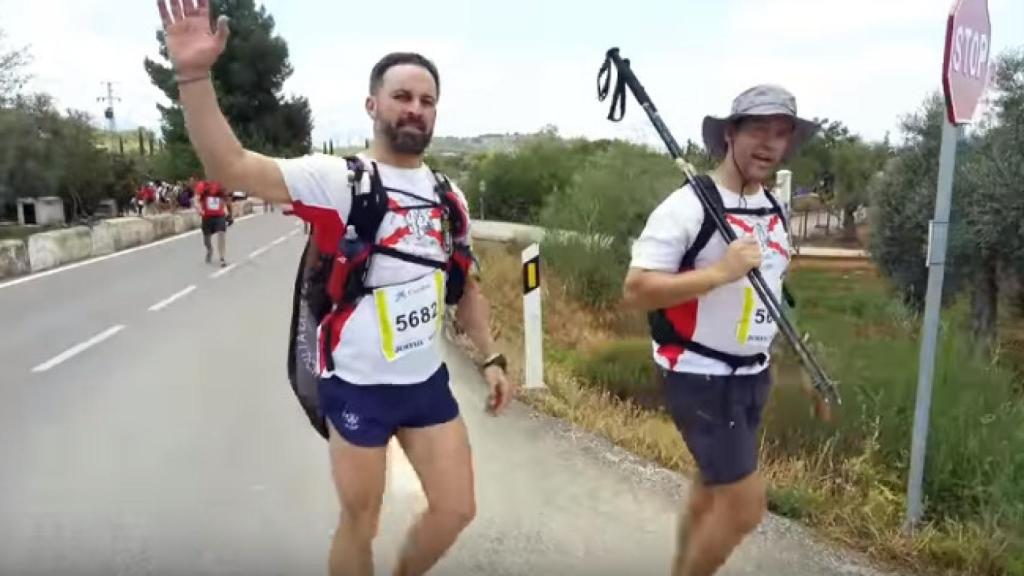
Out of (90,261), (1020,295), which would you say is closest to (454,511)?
(1020,295)

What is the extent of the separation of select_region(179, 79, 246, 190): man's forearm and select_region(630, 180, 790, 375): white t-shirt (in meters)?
1.17

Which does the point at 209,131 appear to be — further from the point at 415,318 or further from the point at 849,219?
the point at 849,219

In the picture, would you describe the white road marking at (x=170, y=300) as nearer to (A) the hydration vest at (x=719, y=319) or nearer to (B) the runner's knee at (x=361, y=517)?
(B) the runner's knee at (x=361, y=517)

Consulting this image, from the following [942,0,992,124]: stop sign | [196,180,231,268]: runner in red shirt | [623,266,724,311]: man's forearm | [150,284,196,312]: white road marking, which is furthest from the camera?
[196,180,231,268]: runner in red shirt

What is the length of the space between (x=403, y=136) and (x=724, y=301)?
1.06 meters

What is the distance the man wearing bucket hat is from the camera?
2.66m

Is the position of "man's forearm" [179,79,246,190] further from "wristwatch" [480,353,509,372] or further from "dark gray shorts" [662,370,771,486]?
"dark gray shorts" [662,370,771,486]

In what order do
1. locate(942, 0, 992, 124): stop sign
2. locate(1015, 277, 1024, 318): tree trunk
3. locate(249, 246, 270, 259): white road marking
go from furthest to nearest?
1. locate(249, 246, 270, 259): white road marking
2. locate(1015, 277, 1024, 318): tree trunk
3. locate(942, 0, 992, 124): stop sign

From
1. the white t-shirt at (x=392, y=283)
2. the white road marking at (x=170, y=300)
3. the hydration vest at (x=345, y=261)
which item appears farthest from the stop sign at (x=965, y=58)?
the white road marking at (x=170, y=300)

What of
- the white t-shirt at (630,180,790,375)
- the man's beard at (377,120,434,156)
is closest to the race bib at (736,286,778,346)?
the white t-shirt at (630,180,790,375)

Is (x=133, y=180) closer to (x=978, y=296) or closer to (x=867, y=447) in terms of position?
(x=978, y=296)

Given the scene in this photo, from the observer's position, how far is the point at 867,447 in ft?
15.1

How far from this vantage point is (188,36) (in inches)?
86.1

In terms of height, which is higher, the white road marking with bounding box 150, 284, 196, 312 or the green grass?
the green grass
